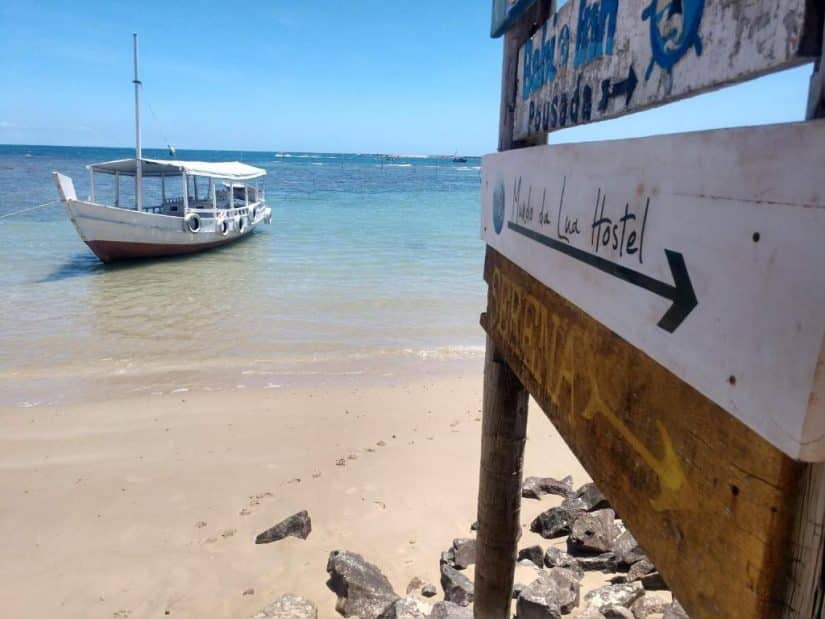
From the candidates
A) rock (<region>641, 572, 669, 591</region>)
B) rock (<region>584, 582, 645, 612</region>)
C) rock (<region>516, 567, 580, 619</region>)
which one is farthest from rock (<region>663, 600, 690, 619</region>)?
rock (<region>516, 567, 580, 619</region>)

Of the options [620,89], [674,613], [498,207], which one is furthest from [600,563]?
[620,89]

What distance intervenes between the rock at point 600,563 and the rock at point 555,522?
40 centimetres

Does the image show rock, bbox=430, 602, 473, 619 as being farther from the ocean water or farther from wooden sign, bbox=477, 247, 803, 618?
the ocean water

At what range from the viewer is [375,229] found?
91.1 ft

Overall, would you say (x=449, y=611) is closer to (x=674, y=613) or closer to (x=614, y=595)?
(x=614, y=595)

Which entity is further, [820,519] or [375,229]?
[375,229]

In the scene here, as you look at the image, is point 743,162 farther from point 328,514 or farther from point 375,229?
point 375,229

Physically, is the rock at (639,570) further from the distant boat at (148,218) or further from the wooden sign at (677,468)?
the distant boat at (148,218)

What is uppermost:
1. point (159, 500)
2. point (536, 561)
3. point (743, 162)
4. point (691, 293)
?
point (743, 162)

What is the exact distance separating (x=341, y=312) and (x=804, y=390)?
12.1 metres

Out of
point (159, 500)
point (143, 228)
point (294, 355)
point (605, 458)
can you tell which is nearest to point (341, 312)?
point (294, 355)

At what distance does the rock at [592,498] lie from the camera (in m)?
4.64

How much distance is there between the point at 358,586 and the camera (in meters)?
3.95

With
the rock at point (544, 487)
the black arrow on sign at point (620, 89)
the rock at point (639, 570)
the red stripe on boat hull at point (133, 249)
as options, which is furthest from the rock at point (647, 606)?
the red stripe on boat hull at point (133, 249)
